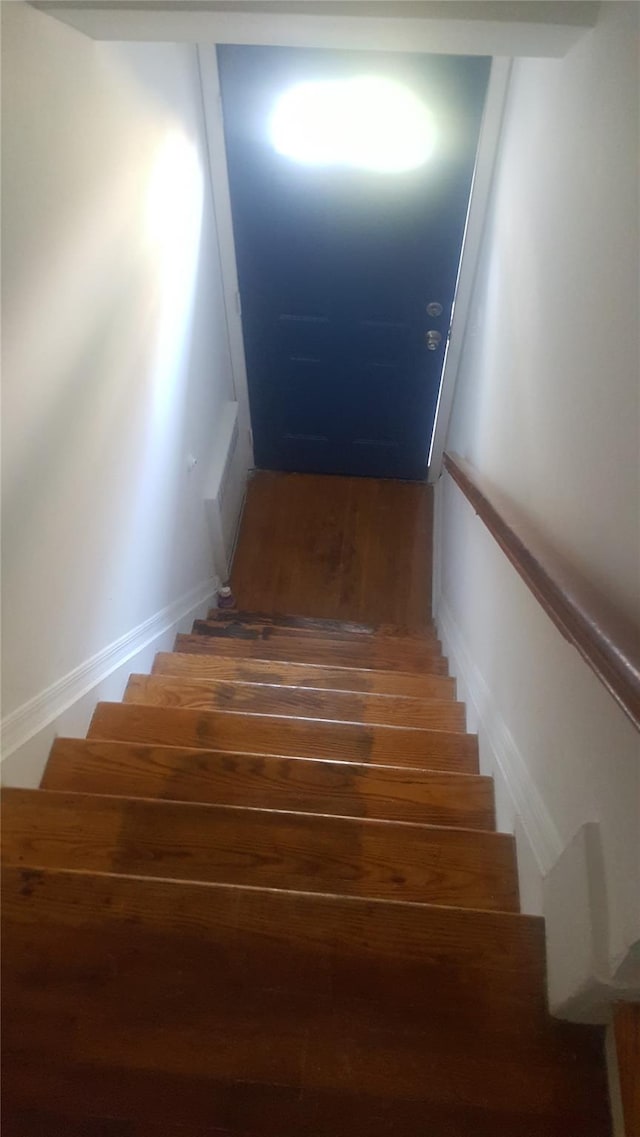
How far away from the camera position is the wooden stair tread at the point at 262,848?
54.4 inches

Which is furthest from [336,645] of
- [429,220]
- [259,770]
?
[429,220]

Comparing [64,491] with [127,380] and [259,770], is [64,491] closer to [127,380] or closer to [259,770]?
[127,380]

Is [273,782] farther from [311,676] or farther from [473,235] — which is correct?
[473,235]

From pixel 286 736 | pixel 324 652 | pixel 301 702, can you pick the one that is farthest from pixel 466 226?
pixel 286 736

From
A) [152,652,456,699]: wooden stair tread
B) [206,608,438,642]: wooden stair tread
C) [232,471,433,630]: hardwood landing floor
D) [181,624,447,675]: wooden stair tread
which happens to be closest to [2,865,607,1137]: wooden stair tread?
[152,652,456,699]: wooden stair tread

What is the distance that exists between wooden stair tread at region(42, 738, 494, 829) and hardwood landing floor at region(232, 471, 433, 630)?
1.76m

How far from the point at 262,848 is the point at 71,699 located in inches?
26.1

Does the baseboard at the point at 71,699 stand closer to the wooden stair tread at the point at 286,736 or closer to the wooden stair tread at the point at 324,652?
the wooden stair tread at the point at 286,736

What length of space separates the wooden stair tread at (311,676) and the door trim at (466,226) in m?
1.57

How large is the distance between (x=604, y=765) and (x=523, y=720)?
1.52ft

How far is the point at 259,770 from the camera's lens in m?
1.63

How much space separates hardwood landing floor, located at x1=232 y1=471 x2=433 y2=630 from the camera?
3447 millimetres

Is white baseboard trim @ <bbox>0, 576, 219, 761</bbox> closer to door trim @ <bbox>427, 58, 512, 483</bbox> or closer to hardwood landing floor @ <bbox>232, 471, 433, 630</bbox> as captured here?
hardwood landing floor @ <bbox>232, 471, 433, 630</bbox>

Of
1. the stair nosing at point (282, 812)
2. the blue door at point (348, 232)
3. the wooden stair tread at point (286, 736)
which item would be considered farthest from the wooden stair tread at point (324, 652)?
the blue door at point (348, 232)
